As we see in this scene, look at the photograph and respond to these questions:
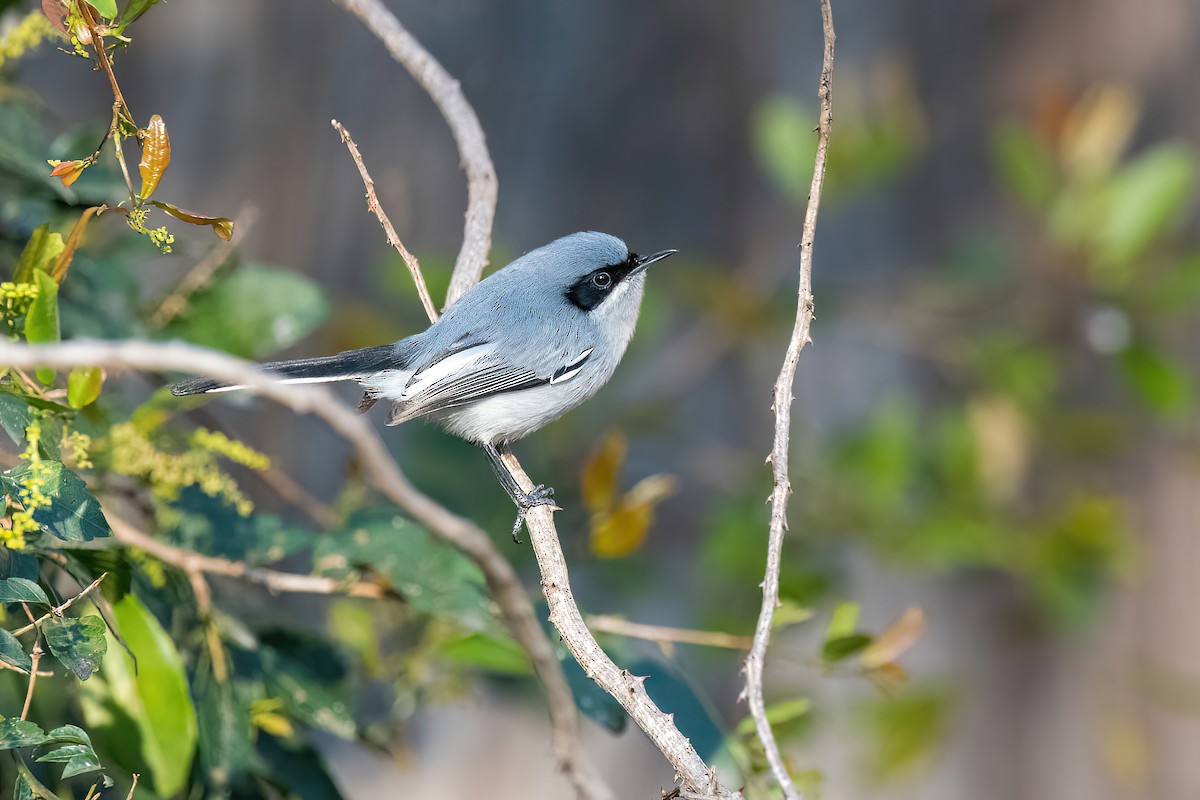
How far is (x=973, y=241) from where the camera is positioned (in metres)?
2.84

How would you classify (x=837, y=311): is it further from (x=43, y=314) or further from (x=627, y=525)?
(x=43, y=314)

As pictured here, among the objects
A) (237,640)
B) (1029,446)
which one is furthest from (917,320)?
(237,640)

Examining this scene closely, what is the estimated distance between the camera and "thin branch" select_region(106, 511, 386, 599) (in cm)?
139

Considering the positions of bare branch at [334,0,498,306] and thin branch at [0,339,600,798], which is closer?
thin branch at [0,339,600,798]

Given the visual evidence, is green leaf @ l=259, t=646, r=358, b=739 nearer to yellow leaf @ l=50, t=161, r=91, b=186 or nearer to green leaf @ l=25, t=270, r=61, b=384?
green leaf @ l=25, t=270, r=61, b=384

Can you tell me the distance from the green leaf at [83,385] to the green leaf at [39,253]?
0.40 feet

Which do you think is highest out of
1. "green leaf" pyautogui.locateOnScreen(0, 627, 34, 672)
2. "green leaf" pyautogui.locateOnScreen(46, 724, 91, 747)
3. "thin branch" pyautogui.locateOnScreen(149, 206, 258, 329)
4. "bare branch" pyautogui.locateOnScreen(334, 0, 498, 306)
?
"bare branch" pyautogui.locateOnScreen(334, 0, 498, 306)

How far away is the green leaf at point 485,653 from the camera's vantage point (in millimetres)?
1595

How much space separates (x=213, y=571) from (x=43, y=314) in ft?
1.51

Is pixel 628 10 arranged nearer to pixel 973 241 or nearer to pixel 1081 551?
pixel 973 241

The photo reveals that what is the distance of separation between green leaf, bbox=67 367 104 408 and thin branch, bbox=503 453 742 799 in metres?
0.60

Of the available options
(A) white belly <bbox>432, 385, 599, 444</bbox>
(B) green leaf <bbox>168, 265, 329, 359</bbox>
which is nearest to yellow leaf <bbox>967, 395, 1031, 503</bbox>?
(A) white belly <bbox>432, 385, 599, 444</bbox>

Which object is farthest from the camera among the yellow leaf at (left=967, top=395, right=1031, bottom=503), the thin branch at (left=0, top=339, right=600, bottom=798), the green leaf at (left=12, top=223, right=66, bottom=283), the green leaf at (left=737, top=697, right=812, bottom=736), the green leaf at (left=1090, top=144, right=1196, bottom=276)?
the yellow leaf at (left=967, top=395, right=1031, bottom=503)

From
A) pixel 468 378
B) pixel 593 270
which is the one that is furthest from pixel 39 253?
pixel 593 270
